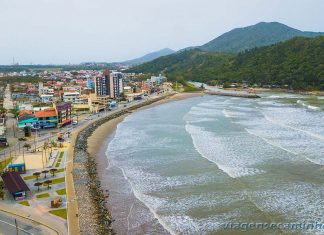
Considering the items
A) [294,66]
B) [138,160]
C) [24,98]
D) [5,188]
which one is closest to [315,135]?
[138,160]

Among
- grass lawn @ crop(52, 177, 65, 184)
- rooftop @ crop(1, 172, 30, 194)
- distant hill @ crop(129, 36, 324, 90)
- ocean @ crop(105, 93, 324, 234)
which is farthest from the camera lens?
distant hill @ crop(129, 36, 324, 90)

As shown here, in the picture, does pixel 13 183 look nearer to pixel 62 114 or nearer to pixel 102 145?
pixel 102 145

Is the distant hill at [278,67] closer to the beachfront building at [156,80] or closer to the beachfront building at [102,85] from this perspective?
the beachfront building at [156,80]

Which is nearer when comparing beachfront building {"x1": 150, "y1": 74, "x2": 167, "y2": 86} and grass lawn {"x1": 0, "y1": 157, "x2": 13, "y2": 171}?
grass lawn {"x1": 0, "y1": 157, "x2": 13, "y2": 171}

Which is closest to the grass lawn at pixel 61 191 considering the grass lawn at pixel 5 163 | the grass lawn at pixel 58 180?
the grass lawn at pixel 58 180

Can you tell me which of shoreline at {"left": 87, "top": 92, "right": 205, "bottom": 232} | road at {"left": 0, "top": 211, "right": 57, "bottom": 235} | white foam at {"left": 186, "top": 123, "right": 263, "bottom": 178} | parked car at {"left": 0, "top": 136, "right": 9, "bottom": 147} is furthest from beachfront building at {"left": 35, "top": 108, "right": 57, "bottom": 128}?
road at {"left": 0, "top": 211, "right": 57, "bottom": 235}

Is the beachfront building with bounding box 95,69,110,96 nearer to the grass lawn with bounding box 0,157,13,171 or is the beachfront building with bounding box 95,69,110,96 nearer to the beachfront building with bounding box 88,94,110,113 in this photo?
the beachfront building with bounding box 88,94,110,113

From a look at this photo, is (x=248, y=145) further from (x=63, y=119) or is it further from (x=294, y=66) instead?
(x=294, y=66)
